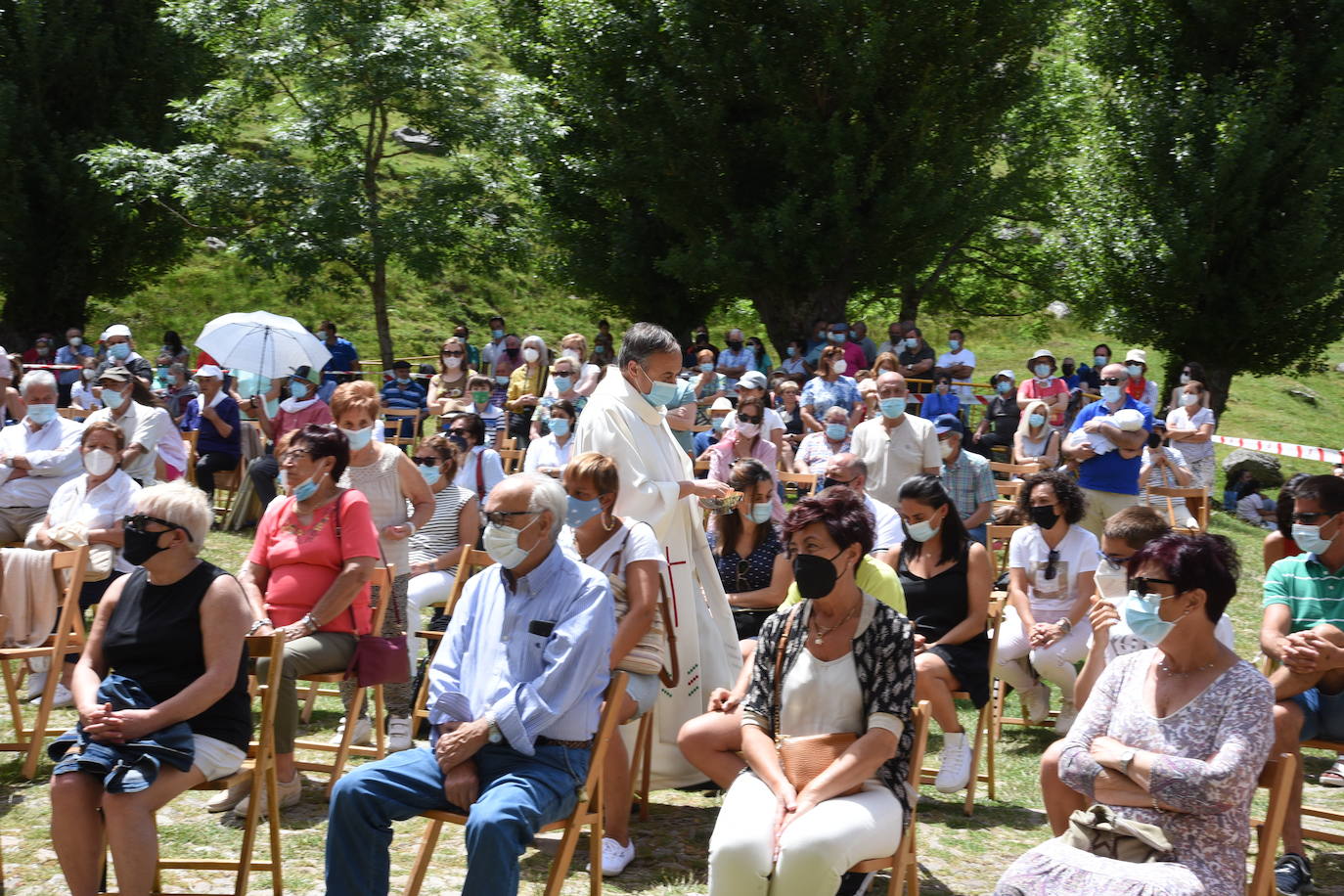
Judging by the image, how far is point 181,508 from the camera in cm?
455

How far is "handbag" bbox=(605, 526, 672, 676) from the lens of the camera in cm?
518

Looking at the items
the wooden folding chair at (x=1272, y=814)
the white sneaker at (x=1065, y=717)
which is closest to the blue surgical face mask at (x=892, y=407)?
the white sneaker at (x=1065, y=717)

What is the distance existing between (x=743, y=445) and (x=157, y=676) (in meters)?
6.15

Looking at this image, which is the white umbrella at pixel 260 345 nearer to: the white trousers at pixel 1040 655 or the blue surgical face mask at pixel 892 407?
the blue surgical face mask at pixel 892 407

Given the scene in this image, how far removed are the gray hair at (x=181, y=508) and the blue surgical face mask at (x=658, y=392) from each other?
6.37 ft

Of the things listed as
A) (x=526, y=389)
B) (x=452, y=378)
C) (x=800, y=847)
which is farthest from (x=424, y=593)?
(x=526, y=389)

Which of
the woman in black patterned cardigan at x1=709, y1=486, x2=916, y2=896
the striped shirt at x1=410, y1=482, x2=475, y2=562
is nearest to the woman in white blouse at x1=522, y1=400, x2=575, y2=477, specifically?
the striped shirt at x1=410, y1=482, x2=475, y2=562

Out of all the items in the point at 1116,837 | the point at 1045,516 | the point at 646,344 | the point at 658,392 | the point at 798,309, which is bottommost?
the point at 1116,837

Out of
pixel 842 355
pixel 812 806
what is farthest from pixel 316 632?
pixel 842 355

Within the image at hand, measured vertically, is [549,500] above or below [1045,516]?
above

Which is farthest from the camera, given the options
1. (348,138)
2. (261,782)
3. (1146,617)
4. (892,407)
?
(348,138)

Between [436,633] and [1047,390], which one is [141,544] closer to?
[436,633]

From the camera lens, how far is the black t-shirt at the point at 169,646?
448cm

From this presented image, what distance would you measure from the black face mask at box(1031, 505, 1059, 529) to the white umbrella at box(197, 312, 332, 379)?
857cm
